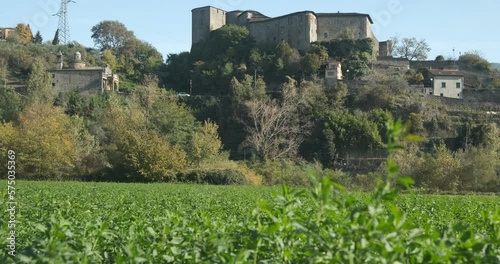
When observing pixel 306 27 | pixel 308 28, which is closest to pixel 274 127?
pixel 308 28

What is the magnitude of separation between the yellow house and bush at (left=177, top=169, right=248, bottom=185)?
41.7m

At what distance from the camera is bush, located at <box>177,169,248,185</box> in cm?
4850

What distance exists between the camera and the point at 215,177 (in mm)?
48688

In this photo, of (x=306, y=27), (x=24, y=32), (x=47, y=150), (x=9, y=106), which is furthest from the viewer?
(x=24, y=32)

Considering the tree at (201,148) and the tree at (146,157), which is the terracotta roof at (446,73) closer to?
the tree at (201,148)

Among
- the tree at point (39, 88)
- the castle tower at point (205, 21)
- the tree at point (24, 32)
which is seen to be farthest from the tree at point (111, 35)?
the tree at point (39, 88)

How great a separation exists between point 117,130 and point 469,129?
3882 centimetres

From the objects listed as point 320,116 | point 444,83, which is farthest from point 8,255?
point 444,83

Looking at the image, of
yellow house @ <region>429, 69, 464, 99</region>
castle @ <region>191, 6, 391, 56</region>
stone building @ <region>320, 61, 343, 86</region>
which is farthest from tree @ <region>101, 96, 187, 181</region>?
castle @ <region>191, 6, 391, 56</region>

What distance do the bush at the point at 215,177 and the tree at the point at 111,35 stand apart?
251 ft

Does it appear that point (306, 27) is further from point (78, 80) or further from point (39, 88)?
point (39, 88)

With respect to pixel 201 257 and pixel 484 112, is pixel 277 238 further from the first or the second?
pixel 484 112

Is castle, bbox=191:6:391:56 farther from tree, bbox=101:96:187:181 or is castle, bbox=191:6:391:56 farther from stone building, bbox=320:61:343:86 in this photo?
tree, bbox=101:96:187:181

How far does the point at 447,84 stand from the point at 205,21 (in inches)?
1769
